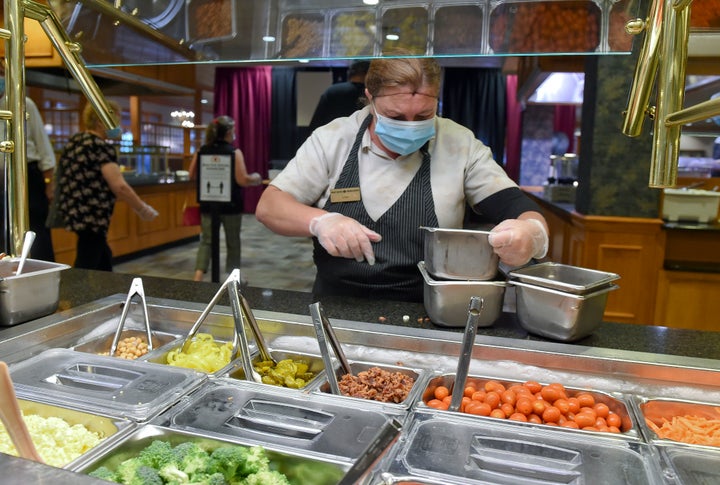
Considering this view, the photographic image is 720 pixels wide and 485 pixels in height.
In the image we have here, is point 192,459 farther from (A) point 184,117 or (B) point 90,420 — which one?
(A) point 184,117

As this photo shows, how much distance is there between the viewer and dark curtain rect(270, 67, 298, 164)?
4797 millimetres

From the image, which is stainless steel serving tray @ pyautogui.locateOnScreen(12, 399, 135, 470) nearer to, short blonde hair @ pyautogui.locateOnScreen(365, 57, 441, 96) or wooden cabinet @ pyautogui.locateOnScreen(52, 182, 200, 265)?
short blonde hair @ pyautogui.locateOnScreen(365, 57, 441, 96)

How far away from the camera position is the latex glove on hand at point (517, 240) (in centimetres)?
146

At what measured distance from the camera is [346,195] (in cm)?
204

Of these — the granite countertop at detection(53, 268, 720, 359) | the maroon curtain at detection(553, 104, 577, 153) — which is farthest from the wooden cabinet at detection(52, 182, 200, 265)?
the maroon curtain at detection(553, 104, 577, 153)

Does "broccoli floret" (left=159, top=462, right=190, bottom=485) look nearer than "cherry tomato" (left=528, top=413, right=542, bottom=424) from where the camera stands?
Yes

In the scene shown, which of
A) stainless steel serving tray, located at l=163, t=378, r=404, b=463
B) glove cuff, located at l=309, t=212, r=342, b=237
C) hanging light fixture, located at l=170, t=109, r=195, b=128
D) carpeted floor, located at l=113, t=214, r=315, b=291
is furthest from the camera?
hanging light fixture, located at l=170, t=109, r=195, b=128

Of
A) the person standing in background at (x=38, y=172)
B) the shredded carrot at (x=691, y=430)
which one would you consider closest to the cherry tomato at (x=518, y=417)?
the shredded carrot at (x=691, y=430)

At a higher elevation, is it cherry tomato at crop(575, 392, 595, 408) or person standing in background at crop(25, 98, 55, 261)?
person standing in background at crop(25, 98, 55, 261)

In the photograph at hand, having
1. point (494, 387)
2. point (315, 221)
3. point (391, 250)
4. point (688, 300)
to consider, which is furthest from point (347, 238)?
point (688, 300)

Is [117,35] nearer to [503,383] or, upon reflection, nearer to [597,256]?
[503,383]

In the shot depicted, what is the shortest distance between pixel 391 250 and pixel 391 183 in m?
0.25

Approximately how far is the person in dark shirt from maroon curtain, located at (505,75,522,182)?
19.5 ft

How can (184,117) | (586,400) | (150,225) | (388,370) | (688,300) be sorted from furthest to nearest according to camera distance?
(184,117)
(150,225)
(688,300)
(388,370)
(586,400)
